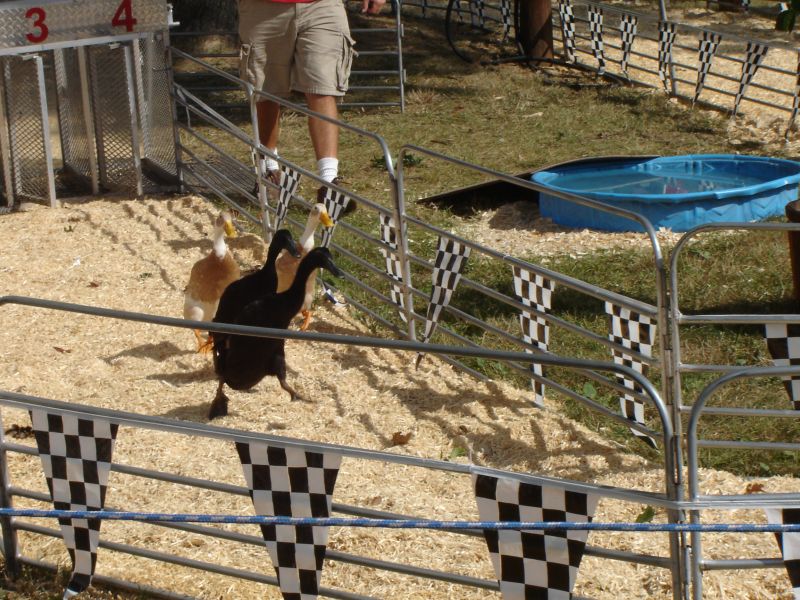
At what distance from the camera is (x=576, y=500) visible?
9.27 feet

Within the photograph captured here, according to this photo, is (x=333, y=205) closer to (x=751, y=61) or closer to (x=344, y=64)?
(x=344, y=64)

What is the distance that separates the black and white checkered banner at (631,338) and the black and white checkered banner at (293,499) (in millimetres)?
1804

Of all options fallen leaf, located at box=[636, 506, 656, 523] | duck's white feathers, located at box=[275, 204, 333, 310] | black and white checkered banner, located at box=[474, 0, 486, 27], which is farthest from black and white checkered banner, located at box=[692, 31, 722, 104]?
fallen leaf, located at box=[636, 506, 656, 523]

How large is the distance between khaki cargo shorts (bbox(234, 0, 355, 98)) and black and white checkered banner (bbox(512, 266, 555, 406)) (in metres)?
3.33

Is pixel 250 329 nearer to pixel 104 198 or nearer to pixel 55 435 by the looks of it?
pixel 55 435

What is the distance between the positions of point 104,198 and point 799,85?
6914 mm

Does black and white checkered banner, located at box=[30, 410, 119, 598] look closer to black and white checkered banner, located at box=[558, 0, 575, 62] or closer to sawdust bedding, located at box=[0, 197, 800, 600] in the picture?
sawdust bedding, located at box=[0, 197, 800, 600]

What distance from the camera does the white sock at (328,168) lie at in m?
7.67

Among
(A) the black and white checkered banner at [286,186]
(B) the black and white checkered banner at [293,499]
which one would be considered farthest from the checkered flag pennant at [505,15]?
(B) the black and white checkered banner at [293,499]

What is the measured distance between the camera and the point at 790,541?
9.07ft

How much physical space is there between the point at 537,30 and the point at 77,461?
12.6 m

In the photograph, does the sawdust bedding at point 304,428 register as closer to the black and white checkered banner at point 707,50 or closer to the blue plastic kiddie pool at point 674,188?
the blue plastic kiddie pool at point 674,188

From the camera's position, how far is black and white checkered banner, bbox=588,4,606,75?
13984 mm

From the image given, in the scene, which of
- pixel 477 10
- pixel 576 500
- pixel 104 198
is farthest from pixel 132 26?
pixel 477 10
